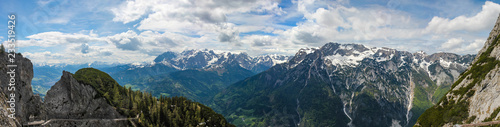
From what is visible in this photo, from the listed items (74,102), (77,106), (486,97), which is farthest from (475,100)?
(74,102)

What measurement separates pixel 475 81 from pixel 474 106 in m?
22.2

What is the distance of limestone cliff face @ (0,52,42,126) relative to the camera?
67625 millimetres

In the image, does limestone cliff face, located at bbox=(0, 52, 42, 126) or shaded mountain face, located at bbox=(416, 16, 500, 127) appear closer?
limestone cliff face, located at bbox=(0, 52, 42, 126)

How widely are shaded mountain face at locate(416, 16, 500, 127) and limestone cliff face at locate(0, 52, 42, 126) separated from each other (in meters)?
171

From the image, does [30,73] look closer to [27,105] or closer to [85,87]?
[27,105]

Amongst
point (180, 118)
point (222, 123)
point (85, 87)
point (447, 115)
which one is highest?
point (85, 87)

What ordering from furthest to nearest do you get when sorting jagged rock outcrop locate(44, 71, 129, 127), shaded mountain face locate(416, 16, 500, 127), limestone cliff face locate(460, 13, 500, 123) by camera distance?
jagged rock outcrop locate(44, 71, 129, 127) < shaded mountain face locate(416, 16, 500, 127) < limestone cliff face locate(460, 13, 500, 123)

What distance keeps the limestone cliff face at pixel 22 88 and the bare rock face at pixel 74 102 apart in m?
4.94

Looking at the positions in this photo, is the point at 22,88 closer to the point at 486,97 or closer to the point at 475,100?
the point at 486,97

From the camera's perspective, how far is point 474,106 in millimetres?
92188

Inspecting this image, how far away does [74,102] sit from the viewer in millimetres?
94188

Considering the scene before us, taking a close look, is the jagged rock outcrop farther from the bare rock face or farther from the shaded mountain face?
the shaded mountain face

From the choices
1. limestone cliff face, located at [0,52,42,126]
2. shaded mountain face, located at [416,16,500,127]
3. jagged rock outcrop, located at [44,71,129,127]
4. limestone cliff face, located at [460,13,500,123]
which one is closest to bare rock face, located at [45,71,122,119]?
jagged rock outcrop, located at [44,71,129,127]

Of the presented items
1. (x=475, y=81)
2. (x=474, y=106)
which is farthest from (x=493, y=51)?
(x=474, y=106)
